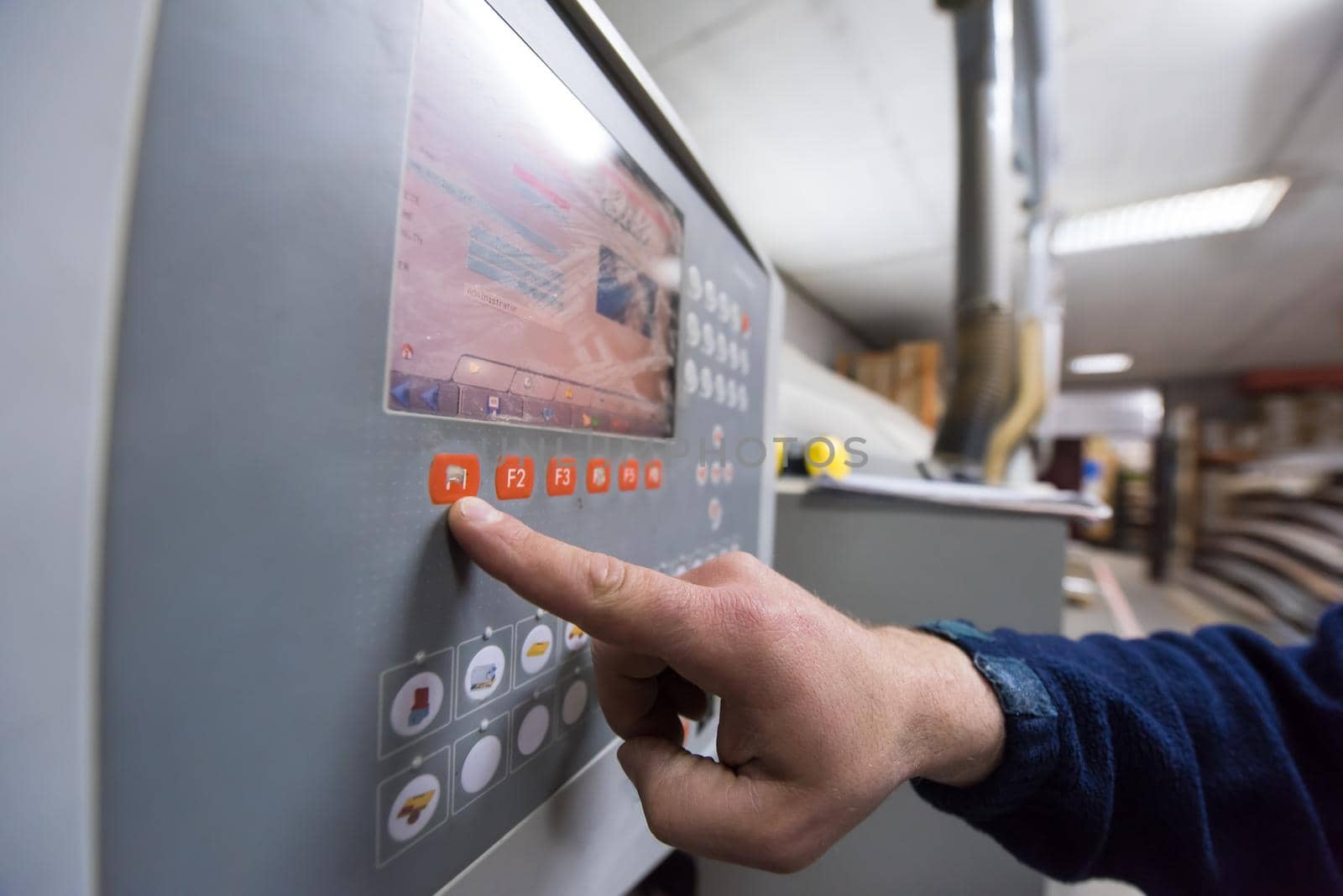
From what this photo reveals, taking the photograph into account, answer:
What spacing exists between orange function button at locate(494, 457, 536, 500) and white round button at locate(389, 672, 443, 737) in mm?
85

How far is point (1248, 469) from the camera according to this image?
3.48 m

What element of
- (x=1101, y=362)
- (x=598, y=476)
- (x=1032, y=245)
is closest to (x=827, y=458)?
(x=598, y=476)

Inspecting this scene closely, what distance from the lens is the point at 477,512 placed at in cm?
21

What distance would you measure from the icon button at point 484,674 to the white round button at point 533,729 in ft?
0.11

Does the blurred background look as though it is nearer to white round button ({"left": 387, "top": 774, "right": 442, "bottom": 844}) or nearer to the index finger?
the index finger

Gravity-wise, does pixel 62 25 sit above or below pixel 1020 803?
above

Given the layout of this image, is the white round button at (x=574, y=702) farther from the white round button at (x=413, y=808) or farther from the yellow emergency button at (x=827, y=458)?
the yellow emergency button at (x=827, y=458)

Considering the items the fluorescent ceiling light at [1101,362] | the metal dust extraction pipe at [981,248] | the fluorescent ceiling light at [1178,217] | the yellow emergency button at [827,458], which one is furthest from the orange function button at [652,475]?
the fluorescent ceiling light at [1101,362]

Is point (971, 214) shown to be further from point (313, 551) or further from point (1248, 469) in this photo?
point (1248, 469)

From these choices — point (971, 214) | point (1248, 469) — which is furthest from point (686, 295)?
point (1248, 469)

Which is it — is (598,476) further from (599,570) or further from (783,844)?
(783,844)

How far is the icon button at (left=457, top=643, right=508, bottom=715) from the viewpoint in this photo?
0.23m

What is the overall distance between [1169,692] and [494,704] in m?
0.53

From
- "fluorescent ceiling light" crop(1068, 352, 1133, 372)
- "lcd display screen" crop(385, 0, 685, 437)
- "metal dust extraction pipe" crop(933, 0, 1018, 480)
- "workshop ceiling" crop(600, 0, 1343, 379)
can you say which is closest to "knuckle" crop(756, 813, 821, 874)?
"lcd display screen" crop(385, 0, 685, 437)
